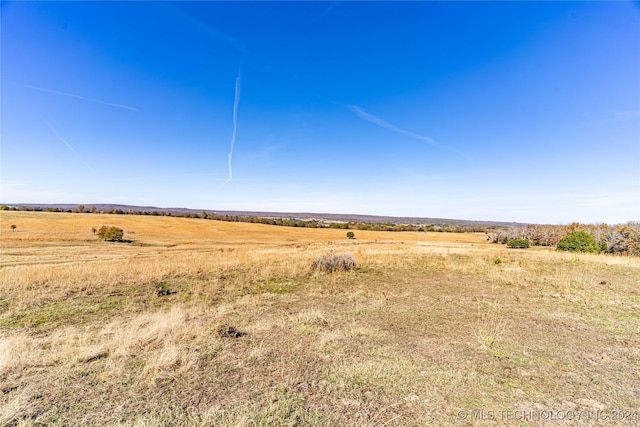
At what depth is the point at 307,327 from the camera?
6.53 metres

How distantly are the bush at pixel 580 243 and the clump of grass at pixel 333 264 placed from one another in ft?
96.1

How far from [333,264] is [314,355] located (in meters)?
9.98

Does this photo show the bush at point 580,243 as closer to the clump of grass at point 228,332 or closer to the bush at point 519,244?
the bush at point 519,244

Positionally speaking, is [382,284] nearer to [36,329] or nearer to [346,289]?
[346,289]

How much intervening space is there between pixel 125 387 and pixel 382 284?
9566mm

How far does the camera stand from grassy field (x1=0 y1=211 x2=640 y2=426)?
3.56 metres

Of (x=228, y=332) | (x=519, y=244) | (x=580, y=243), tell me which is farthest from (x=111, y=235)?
(x=519, y=244)

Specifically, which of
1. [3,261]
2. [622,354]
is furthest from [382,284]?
[3,261]

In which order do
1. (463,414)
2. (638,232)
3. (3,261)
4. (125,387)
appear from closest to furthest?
(463,414)
(125,387)
(3,261)
(638,232)

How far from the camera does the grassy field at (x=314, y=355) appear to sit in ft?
11.7

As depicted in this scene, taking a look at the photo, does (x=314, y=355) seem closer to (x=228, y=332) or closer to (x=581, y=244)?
(x=228, y=332)

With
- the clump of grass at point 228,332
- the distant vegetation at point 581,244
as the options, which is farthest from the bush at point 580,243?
the clump of grass at point 228,332

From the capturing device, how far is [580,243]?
98.4 ft

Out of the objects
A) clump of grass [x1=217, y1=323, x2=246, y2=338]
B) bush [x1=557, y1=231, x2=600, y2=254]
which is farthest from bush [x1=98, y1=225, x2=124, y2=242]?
bush [x1=557, y1=231, x2=600, y2=254]
